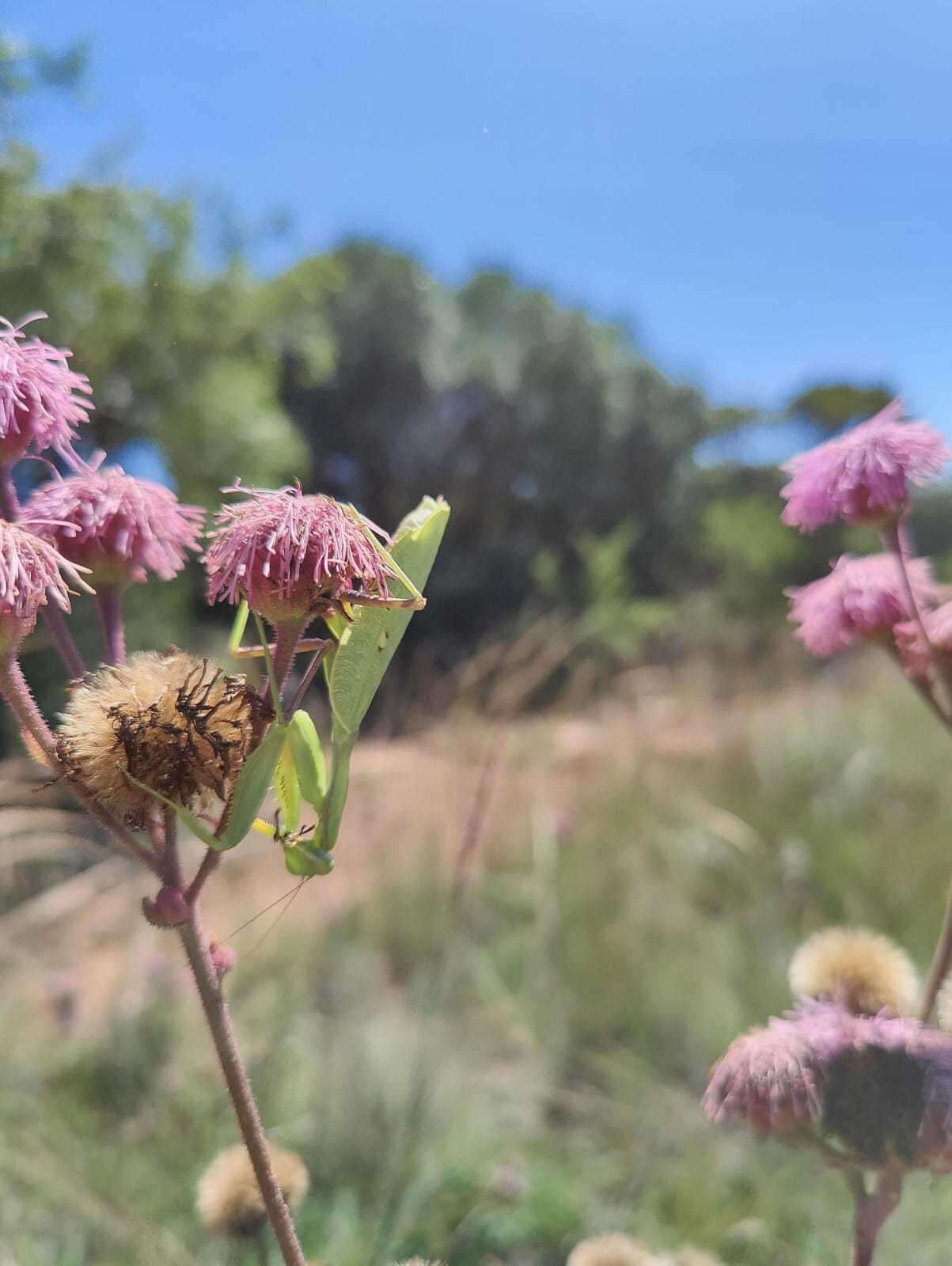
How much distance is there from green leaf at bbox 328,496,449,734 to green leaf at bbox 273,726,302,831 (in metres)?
0.03

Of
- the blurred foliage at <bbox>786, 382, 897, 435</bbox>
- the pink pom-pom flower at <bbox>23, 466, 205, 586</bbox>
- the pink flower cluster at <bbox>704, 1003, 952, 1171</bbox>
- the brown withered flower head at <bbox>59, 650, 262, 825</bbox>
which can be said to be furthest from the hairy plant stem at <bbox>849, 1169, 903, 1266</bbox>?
the blurred foliage at <bbox>786, 382, 897, 435</bbox>

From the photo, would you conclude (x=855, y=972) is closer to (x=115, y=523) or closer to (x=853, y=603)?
(x=853, y=603)

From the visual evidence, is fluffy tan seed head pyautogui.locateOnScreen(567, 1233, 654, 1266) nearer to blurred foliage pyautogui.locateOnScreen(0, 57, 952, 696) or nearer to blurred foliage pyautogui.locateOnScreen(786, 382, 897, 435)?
blurred foliage pyautogui.locateOnScreen(0, 57, 952, 696)

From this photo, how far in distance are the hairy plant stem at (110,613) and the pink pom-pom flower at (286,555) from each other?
0.10m

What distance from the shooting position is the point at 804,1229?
102 centimetres

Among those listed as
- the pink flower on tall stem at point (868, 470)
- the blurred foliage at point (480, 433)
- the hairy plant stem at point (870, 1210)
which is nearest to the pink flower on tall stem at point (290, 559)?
the pink flower on tall stem at point (868, 470)

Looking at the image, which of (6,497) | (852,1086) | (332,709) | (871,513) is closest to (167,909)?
(332,709)

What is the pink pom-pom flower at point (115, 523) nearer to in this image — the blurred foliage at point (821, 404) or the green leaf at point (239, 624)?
the green leaf at point (239, 624)

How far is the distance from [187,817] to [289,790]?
0.10 m

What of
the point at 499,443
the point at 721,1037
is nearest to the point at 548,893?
the point at 721,1037

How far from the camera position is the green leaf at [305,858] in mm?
515

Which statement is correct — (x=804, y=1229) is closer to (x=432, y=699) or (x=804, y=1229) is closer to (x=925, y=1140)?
(x=925, y=1140)

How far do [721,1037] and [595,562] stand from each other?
17.9ft

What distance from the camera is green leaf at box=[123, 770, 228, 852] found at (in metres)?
0.41
